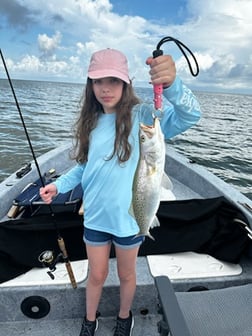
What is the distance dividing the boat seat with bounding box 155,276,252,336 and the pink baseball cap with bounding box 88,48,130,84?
1241mm

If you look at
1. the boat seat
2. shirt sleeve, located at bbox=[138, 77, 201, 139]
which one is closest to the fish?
shirt sleeve, located at bbox=[138, 77, 201, 139]

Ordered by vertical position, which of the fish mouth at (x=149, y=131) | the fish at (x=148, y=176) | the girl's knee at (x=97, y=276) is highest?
the fish mouth at (x=149, y=131)

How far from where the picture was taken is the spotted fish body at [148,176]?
5.02ft

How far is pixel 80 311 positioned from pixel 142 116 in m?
1.77

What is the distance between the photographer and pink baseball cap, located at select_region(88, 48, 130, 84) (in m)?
1.79

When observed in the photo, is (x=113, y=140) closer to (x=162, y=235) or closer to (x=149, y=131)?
(x=149, y=131)

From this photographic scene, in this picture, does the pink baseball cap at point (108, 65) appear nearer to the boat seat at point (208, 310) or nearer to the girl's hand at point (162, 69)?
the girl's hand at point (162, 69)

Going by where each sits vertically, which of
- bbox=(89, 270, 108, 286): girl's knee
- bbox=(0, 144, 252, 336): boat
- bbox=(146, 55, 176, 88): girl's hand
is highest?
bbox=(146, 55, 176, 88): girl's hand

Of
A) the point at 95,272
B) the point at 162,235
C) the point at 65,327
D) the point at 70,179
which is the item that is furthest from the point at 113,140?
the point at 65,327

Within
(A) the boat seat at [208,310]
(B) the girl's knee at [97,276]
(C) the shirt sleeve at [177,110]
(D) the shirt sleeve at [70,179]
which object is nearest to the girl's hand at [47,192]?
(D) the shirt sleeve at [70,179]

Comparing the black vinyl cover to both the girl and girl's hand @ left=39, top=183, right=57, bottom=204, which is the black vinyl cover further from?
the girl

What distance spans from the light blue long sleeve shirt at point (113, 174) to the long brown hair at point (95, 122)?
4cm

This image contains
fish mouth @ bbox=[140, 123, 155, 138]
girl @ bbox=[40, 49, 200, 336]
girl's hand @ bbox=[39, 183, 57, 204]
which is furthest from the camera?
girl's hand @ bbox=[39, 183, 57, 204]

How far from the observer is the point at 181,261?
9.24ft
